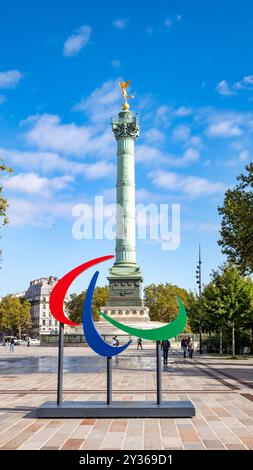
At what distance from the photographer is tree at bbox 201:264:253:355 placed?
38125mm

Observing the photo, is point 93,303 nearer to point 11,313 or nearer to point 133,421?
point 11,313

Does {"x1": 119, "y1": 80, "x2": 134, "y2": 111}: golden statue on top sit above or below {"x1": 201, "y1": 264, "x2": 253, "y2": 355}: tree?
above

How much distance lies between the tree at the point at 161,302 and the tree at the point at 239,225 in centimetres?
6632

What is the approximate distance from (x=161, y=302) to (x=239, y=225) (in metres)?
70.8

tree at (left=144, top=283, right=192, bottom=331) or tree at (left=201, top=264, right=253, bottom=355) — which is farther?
tree at (left=144, top=283, right=192, bottom=331)

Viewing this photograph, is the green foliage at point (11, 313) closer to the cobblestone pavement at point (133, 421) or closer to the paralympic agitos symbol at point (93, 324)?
the cobblestone pavement at point (133, 421)

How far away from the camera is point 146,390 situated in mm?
17141

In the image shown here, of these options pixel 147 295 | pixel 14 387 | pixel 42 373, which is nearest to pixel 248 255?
pixel 42 373

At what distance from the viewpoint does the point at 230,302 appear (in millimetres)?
38312

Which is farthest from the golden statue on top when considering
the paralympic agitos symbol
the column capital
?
the paralympic agitos symbol

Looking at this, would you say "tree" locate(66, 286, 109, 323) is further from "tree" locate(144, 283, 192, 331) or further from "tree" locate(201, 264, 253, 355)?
"tree" locate(201, 264, 253, 355)

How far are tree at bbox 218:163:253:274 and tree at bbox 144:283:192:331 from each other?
218 feet

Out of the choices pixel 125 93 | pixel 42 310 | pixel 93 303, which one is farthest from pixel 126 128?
pixel 42 310
